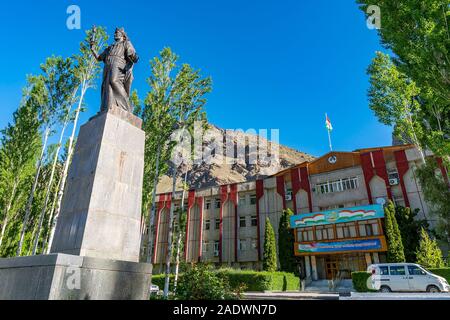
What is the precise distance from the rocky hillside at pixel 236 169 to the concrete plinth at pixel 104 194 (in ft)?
177

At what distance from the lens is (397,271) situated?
15.3 metres

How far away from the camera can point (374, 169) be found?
27.3 metres

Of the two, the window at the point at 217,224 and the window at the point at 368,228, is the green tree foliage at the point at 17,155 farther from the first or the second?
the window at the point at 368,228

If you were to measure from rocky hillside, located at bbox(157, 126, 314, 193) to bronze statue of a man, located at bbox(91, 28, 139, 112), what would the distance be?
53.2 metres

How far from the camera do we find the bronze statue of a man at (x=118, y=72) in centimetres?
635

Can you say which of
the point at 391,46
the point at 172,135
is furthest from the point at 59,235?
the point at 172,135

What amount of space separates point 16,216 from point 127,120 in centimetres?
1880

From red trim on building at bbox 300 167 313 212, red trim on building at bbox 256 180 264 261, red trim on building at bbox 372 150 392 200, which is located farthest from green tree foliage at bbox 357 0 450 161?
red trim on building at bbox 256 180 264 261

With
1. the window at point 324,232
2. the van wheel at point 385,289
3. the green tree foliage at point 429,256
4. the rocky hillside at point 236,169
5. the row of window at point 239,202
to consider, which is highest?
the rocky hillside at point 236,169

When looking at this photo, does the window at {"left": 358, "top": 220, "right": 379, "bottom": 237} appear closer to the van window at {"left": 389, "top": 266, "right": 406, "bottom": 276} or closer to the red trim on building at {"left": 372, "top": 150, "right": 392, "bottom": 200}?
the red trim on building at {"left": 372, "top": 150, "right": 392, "bottom": 200}

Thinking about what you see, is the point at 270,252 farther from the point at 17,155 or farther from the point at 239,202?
the point at 17,155

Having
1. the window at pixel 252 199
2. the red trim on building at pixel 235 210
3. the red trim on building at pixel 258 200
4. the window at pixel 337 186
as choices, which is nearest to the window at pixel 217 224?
the red trim on building at pixel 235 210

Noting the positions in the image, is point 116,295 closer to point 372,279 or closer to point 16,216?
point 372,279

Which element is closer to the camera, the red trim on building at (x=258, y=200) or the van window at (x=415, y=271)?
the van window at (x=415, y=271)
